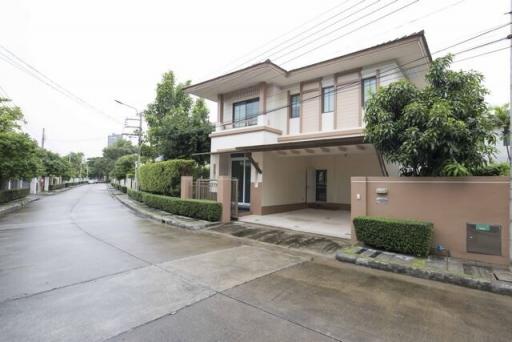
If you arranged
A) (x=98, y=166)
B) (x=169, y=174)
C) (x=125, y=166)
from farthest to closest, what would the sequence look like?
(x=98, y=166) < (x=125, y=166) < (x=169, y=174)

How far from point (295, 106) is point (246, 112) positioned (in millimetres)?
2704

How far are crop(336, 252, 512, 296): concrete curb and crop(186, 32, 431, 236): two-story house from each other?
3.78 metres

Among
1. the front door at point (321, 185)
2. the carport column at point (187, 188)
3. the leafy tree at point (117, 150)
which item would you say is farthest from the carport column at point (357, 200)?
the leafy tree at point (117, 150)

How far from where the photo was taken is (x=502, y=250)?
5.49m

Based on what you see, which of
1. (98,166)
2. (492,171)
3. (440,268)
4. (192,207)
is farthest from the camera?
(98,166)

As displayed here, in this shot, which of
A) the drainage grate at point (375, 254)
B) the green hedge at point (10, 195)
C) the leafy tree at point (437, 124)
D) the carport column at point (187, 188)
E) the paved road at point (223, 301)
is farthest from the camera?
the green hedge at point (10, 195)

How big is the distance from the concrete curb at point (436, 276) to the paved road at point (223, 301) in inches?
7.1

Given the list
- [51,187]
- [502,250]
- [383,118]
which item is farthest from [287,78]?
[51,187]

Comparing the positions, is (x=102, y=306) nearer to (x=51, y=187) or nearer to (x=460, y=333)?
(x=460, y=333)

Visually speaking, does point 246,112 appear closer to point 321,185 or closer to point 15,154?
point 321,185

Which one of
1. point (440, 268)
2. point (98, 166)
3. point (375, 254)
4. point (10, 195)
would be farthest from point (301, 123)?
point (98, 166)

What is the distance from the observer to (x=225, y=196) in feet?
36.7

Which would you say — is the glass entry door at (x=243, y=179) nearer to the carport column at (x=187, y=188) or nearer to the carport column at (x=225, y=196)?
the carport column at (x=225, y=196)

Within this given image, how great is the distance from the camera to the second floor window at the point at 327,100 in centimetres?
1164
